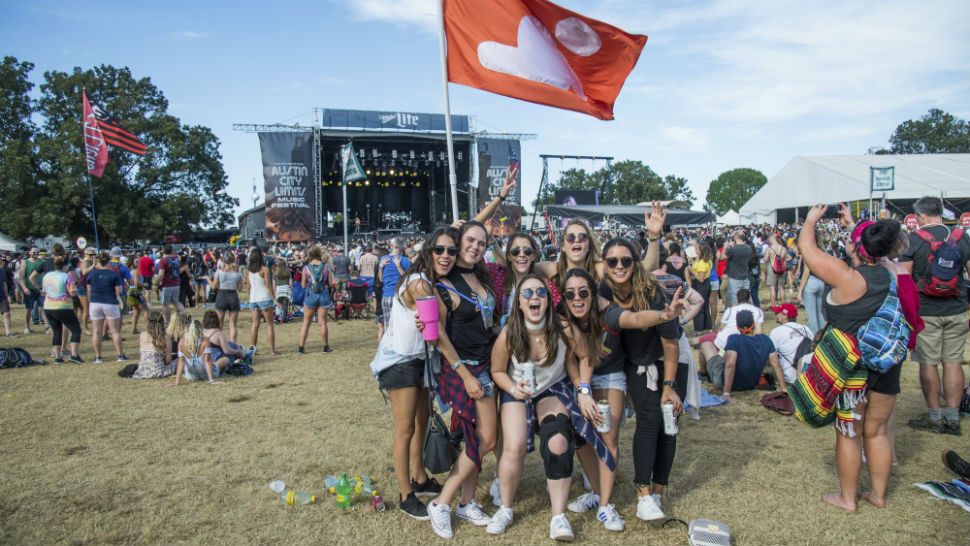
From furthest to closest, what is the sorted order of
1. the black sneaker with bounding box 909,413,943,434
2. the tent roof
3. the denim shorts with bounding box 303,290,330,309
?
the tent roof → the denim shorts with bounding box 303,290,330,309 → the black sneaker with bounding box 909,413,943,434

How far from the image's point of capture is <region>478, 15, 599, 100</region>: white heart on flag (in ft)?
17.8

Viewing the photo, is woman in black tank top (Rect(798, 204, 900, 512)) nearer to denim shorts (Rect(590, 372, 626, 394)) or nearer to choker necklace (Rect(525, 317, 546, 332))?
denim shorts (Rect(590, 372, 626, 394))

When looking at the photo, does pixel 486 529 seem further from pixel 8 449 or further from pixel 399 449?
pixel 8 449

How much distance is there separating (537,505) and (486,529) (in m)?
0.50

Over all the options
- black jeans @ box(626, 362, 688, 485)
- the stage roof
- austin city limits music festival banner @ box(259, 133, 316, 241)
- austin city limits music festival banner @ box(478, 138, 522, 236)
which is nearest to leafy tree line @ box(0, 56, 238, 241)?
austin city limits music festival banner @ box(259, 133, 316, 241)

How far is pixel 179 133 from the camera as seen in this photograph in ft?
Result: 125

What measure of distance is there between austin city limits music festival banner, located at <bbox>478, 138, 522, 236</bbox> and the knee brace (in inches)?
1105

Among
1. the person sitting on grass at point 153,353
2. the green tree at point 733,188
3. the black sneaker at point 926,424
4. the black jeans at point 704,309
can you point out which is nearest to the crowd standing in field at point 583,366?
the black sneaker at point 926,424

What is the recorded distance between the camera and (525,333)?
131 inches

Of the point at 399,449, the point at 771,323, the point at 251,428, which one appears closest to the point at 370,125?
the point at 771,323

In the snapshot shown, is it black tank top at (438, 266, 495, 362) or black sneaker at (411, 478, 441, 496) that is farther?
black sneaker at (411, 478, 441, 496)

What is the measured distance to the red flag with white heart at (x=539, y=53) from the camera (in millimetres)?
5359

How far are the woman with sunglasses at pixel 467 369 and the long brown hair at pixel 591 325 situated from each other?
497 mm

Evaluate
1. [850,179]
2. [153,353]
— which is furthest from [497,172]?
[153,353]
